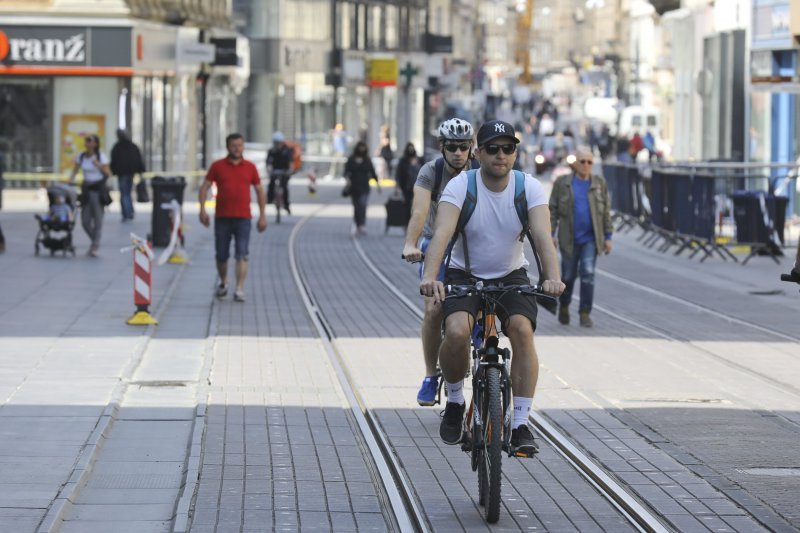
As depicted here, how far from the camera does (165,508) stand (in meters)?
8.75

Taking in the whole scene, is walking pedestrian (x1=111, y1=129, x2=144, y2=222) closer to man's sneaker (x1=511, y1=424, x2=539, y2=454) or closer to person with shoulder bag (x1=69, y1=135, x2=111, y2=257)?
person with shoulder bag (x1=69, y1=135, x2=111, y2=257)

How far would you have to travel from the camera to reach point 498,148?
8602 mm

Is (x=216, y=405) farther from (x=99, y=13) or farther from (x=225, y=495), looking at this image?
(x=99, y=13)

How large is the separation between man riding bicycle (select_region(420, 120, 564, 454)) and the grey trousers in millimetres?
17597

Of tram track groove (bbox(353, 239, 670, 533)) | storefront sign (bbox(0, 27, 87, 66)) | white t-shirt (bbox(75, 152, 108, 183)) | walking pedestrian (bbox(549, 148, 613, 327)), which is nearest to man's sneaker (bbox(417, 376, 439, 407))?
tram track groove (bbox(353, 239, 670, 533))

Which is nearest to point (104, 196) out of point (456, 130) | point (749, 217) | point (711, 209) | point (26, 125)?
point (711, 209)

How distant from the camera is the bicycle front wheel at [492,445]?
8.09 metres

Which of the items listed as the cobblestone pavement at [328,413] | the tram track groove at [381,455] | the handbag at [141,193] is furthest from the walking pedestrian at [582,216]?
the handbag at [141,193]

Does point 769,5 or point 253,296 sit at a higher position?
point 769,5

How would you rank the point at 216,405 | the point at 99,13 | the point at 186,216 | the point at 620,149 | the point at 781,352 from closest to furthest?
1. the point at 216,405
2. the point at 781,352
3. the point at 186,216
4. the point at 99,13
5. the point at 620,149

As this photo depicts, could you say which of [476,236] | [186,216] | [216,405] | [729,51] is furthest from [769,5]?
[476,236]

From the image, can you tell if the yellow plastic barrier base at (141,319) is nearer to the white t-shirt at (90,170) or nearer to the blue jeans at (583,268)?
the blue jeans at (583,268)

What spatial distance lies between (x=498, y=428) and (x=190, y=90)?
1785 inches

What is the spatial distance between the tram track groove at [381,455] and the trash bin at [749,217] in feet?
35.2
